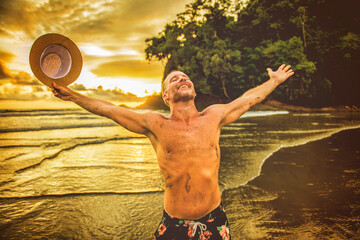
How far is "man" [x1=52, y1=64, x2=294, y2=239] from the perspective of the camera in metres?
1.75

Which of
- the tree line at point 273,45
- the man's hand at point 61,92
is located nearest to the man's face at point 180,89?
the man's hand at point 61,92

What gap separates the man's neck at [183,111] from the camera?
194cm

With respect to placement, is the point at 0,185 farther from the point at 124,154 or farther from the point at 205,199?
the point at 205,199

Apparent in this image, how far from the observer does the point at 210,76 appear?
31.2 m

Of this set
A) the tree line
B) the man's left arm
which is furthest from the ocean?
the tree line

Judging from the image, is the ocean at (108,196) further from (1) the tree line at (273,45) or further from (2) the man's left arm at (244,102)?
(1) the tree line at (273,45)

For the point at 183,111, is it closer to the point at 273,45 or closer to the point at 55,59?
the point at 55,59

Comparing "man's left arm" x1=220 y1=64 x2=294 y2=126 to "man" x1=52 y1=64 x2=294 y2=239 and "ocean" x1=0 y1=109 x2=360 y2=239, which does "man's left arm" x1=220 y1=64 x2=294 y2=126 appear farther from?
"ocean" x1=0 y1=109 x2=360 y2=239

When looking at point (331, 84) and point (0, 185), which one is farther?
point (331, 84)

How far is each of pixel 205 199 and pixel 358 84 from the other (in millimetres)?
38145

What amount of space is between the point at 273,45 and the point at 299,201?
28509 mm

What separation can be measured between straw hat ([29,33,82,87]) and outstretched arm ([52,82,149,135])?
0.12 metres

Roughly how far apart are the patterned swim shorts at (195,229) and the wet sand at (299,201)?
3.69 ft

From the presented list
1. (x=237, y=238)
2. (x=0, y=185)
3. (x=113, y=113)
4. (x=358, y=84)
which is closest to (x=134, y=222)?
(x=237, y=238)
